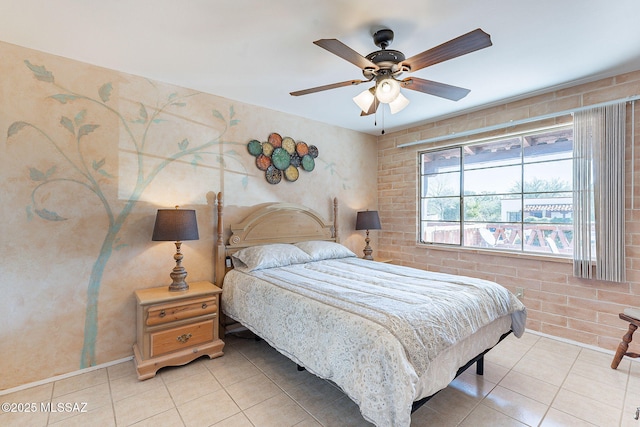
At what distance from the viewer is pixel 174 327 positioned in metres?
2.52

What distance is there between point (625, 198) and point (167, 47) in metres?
4.22

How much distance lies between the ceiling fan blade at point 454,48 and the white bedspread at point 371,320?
154 cm

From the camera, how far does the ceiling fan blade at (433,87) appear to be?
2106mm

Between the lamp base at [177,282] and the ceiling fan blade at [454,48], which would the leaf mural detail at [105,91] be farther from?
the ceiling fan blade at [454,48]

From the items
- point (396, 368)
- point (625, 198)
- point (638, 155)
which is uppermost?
point (638, 155)

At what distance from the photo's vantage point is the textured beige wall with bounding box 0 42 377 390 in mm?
2262

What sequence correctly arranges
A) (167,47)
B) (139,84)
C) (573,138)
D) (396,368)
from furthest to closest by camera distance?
1. (573,138)
2. (139,84)
3. (167,47)
4. (396,368)

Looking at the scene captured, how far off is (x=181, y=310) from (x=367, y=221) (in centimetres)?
271

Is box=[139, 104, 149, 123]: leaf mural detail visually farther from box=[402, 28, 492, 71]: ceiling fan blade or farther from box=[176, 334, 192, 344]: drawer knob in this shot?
box=[402, 28, 492, 71]: ceiling fan blade

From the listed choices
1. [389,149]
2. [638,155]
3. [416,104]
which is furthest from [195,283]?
[638,155]

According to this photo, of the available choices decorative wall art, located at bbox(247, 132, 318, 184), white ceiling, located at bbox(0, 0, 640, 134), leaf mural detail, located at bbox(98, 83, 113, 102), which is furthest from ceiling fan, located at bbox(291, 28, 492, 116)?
leaf mural detail, located at bbox(98, 83, 113, 102)

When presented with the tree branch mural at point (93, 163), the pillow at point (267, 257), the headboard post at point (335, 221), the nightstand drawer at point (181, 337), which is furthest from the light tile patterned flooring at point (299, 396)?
the headboard post at point (335, 221)

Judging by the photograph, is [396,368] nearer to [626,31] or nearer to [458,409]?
[458,409]

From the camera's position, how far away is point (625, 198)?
2.69 meters
